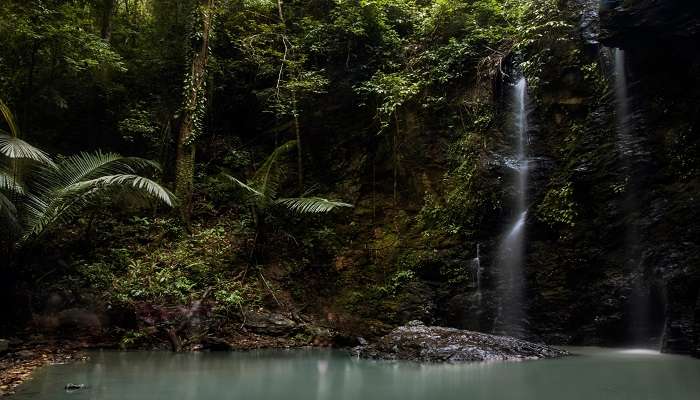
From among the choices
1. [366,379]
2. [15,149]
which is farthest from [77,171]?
[366,379]

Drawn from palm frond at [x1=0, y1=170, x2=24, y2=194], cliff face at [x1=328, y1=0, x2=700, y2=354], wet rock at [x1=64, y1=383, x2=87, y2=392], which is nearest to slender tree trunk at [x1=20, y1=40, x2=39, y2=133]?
palm frond at [x1=0, y1=170, x2=24, y2=194]

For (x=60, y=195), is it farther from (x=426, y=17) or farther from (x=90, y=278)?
(x=426, y=17)

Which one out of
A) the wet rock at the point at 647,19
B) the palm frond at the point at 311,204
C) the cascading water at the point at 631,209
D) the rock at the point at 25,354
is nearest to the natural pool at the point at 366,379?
the cascading water at the point at 631,209

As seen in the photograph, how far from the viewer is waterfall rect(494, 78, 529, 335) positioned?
294 inches

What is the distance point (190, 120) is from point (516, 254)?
687 centimetres

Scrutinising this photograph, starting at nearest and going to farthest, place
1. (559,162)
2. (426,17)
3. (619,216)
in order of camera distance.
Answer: (619,216) → (559,162) → (426,17)

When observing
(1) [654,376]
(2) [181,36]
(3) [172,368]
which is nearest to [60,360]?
(3) [172,368]

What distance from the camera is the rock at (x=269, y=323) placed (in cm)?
773

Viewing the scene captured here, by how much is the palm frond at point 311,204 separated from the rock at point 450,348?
269 cm

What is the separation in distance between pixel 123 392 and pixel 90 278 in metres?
4.65

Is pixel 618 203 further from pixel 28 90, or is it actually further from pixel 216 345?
pixel 28 90

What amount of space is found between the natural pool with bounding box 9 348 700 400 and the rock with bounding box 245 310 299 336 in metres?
1.48

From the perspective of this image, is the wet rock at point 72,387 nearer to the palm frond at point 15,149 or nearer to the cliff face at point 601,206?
the palm frond at point 15,149

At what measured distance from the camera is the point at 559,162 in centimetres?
A: 806
